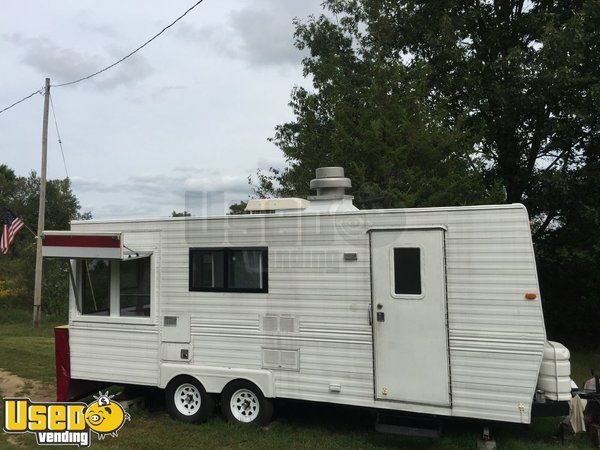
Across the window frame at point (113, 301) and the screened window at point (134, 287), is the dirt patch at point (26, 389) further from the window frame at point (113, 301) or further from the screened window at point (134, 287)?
the screened window at point (134, 287)

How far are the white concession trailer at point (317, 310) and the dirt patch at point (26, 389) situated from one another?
4.16 feet

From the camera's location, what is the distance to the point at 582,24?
41.2ft

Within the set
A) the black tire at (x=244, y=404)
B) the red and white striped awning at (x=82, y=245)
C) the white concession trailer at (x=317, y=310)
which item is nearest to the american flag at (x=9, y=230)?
the white concession trailer at (x=317, y=310)

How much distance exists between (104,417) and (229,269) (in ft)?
8.04

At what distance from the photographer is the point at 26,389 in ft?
28.8

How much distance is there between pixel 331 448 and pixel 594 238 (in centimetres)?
1048

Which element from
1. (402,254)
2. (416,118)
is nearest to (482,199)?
(416,118)

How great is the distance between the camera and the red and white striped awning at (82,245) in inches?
270

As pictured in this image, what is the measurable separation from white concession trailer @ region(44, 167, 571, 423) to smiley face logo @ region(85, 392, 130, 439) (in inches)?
20.5

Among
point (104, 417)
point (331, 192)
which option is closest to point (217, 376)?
point (104, 417)

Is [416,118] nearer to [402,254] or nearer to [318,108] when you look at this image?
[318,108]

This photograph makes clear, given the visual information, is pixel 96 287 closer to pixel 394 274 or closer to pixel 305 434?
pixel 305 434

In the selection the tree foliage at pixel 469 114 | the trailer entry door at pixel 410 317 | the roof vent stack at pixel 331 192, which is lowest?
the trailer entry door at pixel 410 317

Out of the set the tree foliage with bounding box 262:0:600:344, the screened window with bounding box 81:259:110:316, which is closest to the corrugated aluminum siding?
the screened window with bounding box 81:259:110:316
